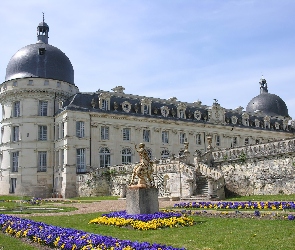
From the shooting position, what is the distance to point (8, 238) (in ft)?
44.3

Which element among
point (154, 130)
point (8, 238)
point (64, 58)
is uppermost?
point (64, 58)

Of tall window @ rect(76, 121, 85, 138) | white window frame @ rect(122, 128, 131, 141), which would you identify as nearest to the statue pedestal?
tall window @ rect(76, 121, 85, 138)

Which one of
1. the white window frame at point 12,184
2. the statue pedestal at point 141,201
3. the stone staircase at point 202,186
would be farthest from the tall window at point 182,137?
the statue pedestal at point 141,201

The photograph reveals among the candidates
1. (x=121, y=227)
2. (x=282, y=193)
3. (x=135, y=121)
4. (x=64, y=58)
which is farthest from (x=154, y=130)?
(x=121, y=227)

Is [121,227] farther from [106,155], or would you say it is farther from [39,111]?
[39,111]

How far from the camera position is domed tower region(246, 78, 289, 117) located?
73.8 m

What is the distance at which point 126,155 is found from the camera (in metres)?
52.3

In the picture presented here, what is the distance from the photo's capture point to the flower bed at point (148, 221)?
1423cm

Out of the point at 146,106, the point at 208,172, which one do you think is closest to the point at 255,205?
the point at 208,172

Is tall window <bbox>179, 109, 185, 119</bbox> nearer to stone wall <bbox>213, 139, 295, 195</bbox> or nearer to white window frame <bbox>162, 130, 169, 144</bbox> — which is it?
white window frame <bbox>162, 130, 169, 144</bbox>

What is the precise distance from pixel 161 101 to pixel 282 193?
33.1m

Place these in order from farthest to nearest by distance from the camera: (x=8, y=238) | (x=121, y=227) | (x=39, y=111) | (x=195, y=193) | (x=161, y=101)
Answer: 1. (x=161, y=101)
2. (x=39, y=111)
3. (x=195, y=193)
4. (x=121, y=227)
5. (x=8, y=238)

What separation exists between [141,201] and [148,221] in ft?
6.14

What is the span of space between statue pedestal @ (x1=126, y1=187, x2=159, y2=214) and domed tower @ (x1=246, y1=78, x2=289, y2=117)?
5938 cm
